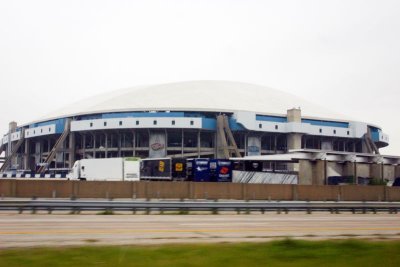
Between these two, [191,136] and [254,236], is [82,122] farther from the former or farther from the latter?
[254,236]

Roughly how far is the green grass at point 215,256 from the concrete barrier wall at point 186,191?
26477 mm

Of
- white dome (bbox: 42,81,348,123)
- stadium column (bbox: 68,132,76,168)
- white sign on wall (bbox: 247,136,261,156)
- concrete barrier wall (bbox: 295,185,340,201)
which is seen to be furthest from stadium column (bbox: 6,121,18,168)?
concrete barrier wall (bbox: 295,185,340,201)

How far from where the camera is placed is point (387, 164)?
62.3 meters

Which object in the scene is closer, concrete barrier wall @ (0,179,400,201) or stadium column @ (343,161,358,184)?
concrete barrier wall @ (0,179,400,201)

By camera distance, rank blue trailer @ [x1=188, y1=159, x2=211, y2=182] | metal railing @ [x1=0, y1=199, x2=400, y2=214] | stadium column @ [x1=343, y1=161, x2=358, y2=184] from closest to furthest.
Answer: metal railing @ [x1=0, y1=199, x2=400, y2=214]
blue trailer @ [x1=188, y1=159, x2=211, y2=182]
stadium column @ [x1=343, y1=161, x2=358, y2=184]

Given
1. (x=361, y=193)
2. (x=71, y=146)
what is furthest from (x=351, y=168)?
(x=71, y=146)

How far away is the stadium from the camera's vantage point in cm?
8506

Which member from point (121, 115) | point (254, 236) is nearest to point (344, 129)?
point (121, 115)

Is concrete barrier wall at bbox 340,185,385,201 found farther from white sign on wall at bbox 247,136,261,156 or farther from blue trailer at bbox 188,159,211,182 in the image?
white sign on wall at bbox 247,136,261,156

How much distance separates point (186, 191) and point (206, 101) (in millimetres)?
53972

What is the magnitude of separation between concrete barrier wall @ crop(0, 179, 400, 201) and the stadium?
3936 centimetres

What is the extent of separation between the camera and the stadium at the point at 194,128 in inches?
3349

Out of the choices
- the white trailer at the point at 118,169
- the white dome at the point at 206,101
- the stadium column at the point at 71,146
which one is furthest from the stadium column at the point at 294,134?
the white trailer at the point at 118,169

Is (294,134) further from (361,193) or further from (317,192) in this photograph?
(317,192)
